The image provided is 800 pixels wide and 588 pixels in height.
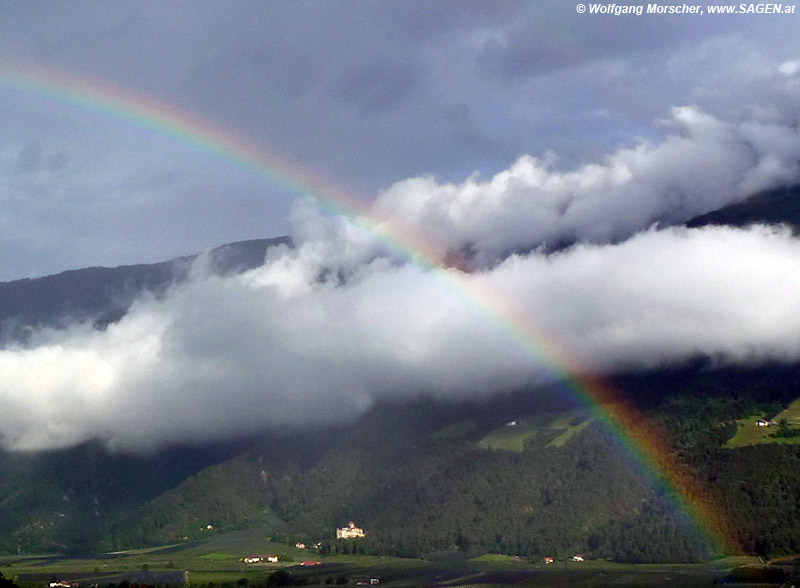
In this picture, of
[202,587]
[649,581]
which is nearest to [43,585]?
[202,587]

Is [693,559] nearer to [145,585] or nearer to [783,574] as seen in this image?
[783,574]

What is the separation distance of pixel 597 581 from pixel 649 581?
8742 millimetres

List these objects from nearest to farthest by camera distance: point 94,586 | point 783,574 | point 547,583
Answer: point 783,574
point 547,583
point 94,586

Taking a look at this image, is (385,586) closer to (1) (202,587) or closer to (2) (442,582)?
(2) (442,582)

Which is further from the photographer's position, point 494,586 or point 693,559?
point 693,559

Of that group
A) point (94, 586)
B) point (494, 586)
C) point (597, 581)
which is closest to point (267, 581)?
point (94, 586)

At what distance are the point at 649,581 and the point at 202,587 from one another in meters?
73.3

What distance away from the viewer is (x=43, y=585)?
19875cm

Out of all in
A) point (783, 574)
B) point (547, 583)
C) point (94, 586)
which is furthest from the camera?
point (94, 586)

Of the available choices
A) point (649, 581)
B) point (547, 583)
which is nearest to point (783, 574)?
point (649, 581)

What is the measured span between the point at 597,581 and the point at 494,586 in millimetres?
16797

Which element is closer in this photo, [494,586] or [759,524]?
[494,586]

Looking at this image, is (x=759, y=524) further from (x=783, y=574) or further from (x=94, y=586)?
(x=94, y=586)

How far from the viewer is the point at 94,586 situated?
195 m
